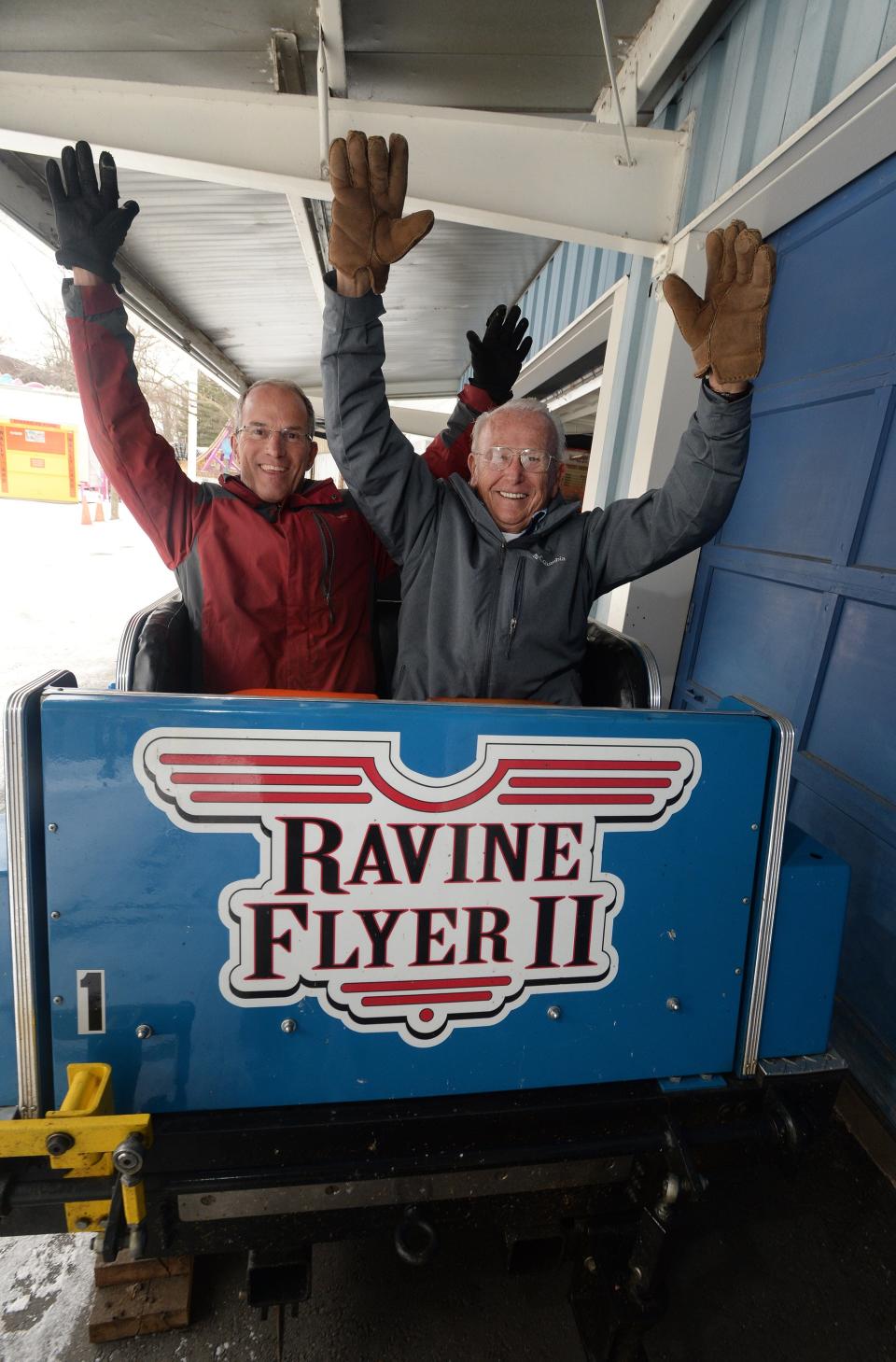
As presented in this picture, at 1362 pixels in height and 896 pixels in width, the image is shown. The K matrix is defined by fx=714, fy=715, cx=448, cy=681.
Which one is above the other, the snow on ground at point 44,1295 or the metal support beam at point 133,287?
the metal support beam at point 133,287

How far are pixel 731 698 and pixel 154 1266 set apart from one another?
1607 millimetres

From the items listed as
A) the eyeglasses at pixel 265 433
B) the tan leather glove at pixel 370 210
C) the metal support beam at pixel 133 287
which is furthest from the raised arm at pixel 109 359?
the metal support beam at pixel 133 287

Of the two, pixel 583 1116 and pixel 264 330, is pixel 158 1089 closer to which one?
pixel 583 1116

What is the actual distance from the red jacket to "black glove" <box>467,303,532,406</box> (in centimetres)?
103

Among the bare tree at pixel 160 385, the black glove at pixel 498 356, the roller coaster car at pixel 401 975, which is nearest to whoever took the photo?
the roller coaster car at pixel 401 975

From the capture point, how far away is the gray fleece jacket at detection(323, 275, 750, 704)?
169 centimetres

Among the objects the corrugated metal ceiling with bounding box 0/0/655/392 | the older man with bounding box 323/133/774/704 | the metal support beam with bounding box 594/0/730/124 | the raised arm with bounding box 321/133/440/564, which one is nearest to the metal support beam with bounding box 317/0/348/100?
the corrugated metal ceiling with bounding box 0/0/655/392

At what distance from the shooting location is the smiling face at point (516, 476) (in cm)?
182

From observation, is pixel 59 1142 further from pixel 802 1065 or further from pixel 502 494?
pixel 502 494

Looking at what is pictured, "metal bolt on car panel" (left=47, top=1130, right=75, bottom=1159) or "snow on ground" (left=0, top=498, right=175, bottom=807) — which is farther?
"snow on ground" (left=0, top=498, right=175, bottom=807)

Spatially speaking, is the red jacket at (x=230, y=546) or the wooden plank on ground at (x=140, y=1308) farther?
the red jacket at (x=230, y=546)

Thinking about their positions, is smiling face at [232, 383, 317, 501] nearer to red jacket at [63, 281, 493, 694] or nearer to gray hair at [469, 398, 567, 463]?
red jacket at [63, 281, 493, 694]

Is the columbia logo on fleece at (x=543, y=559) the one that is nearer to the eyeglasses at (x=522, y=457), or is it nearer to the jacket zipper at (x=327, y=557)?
the eyeglasses at (x=522, y=457)

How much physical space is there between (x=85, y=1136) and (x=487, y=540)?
1.41m
